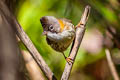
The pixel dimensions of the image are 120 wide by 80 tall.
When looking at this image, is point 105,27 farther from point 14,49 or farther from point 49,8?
point 14,49

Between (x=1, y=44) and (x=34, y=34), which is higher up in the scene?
(x=1, y=44)

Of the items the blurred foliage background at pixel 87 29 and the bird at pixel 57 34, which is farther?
the blurred foliage background at pixel 87 29

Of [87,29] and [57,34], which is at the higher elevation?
[57,34]

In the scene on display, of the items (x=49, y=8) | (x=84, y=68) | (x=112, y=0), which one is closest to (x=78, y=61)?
(x=84, y=68)

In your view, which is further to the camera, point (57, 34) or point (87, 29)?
point (87, 29)

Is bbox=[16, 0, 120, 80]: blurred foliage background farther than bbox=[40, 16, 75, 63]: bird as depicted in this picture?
Yes

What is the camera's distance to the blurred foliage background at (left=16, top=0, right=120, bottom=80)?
2.22 metres

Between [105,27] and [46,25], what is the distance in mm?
800

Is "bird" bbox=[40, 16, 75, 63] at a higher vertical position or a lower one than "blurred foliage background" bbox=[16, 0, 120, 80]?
higher

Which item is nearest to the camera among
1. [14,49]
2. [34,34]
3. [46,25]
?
[14,49]

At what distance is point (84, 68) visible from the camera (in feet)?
8.99

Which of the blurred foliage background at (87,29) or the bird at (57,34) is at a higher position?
the bird at (57,34)

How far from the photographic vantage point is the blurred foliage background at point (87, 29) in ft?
7.30

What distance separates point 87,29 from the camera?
259 cm
